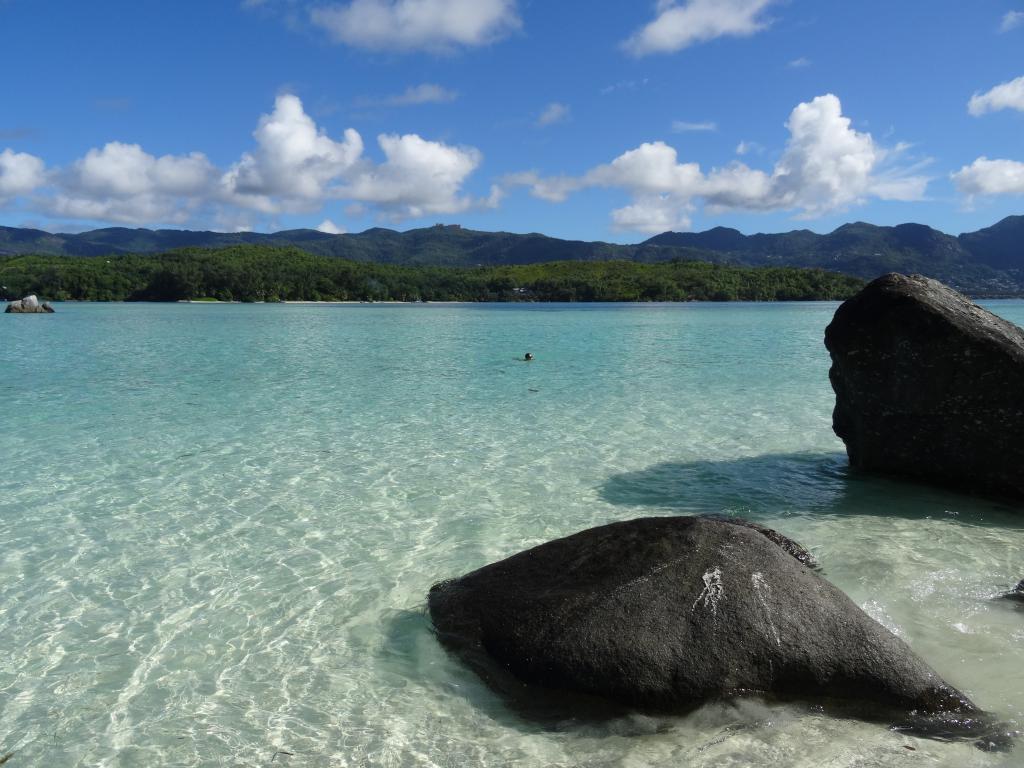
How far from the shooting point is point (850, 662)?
15.1 feet

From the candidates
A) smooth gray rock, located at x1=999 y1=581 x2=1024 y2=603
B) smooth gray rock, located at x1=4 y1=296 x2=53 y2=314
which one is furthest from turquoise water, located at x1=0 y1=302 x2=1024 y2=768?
smooth gray rock, located at x1=4 y1=296 x2=53 y2=314

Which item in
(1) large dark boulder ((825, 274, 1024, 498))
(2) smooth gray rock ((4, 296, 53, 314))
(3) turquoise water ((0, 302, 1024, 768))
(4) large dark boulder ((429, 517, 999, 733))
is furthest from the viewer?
(2) smooth gray rock ((4, 296, 53, 314))

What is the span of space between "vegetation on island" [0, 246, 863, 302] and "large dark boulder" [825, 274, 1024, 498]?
549ft

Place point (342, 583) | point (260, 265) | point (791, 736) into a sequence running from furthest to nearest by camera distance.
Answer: point (260, 265)
point (342, 583)
point (791, 736)

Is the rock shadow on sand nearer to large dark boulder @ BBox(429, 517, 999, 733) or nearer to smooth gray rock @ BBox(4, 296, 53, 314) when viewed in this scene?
large dark boulder @ BBox(429, 517, 999, 733)

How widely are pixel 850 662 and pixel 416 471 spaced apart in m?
7.38

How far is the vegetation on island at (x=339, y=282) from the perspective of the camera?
15575 centimetres

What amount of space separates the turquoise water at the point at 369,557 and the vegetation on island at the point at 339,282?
15700cm

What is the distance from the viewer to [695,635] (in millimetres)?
4684

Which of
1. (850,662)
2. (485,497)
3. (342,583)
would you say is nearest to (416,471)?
(485,497)

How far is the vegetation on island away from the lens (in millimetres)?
155750

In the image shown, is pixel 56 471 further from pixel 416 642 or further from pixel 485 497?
pixel 416 642

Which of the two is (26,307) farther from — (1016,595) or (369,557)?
(1016,595)

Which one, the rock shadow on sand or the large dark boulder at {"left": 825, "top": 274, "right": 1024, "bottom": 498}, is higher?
the large dark boulder at {"left": 825, "top": 274, "right": 1024, "bottom": 498}
